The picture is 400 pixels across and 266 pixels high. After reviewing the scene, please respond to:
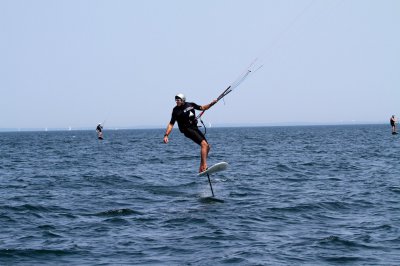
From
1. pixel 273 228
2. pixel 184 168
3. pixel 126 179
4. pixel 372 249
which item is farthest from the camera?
pixel 184 168

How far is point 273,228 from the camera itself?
12.7 m

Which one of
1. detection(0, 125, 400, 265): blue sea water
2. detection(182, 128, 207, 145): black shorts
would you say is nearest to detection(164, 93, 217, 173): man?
detection(182, 128, 207, 145): black shorts

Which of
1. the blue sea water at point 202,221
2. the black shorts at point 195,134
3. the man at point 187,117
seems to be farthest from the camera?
the black shorts at point 195,134

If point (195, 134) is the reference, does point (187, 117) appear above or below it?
above

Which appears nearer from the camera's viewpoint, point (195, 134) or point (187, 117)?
point (187, 117)

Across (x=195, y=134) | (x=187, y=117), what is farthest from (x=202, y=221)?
(x=187, y=117)

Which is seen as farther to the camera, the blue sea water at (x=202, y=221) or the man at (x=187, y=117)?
the man at (x=187, y=117)

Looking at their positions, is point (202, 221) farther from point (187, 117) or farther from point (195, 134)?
point (187, 117)

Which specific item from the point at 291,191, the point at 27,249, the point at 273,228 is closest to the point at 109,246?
the point at 27,249

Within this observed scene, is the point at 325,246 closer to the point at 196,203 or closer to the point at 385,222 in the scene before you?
the point at 385,222

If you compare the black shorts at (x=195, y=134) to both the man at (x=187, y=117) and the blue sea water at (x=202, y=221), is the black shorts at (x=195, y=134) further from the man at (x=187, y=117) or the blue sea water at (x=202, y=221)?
the blue sea water at (x=202, y=221)

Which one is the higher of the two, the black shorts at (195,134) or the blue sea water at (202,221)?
the black shorts at (195,134)

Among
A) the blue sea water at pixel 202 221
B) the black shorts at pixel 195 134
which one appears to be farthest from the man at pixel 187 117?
the blue sea water at pixel 202 221

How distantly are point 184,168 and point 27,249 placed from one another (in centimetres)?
2085
